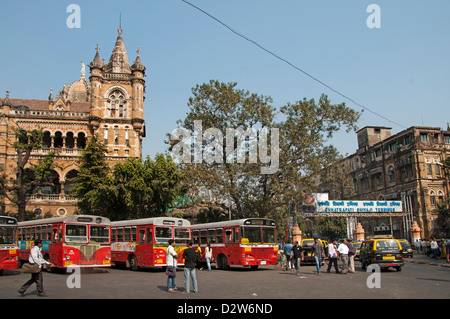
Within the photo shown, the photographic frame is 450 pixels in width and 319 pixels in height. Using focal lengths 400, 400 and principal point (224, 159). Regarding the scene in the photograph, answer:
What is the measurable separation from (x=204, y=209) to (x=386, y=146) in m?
35.7

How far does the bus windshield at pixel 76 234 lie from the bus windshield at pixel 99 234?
341 mm

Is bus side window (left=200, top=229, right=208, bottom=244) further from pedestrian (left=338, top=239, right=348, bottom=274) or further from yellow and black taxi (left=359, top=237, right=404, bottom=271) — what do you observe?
yellow and black taxi (left=359, top=237, right=404, bottom=271)

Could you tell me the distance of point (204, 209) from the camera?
3584 centimetres

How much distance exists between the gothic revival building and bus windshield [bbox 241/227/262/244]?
97.9 feet

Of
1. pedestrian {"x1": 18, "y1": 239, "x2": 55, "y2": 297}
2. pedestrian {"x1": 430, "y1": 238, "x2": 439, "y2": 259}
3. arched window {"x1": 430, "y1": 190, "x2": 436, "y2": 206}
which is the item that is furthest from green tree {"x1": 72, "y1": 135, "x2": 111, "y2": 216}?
arched window {"x1": 430, "y1": 190, "x2": 436, "y2": 206}

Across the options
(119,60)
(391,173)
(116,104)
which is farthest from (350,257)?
(119,60)

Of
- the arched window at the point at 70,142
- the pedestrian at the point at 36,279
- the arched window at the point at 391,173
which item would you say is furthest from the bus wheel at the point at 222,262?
the arched window at the point at 391,173

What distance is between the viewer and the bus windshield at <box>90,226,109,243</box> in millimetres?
19234

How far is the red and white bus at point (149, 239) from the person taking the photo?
2014cm

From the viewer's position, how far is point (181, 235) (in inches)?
829

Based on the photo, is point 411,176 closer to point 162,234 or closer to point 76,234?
point 162,234

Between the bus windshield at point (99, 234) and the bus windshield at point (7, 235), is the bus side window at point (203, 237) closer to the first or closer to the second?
the bus windshield at point (99, 234)
